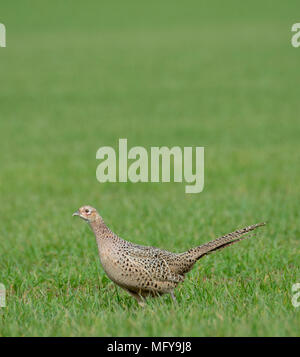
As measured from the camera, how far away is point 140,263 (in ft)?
20.2

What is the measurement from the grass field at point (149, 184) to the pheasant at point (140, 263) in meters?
0.20

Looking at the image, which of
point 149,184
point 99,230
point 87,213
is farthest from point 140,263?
point 149,184

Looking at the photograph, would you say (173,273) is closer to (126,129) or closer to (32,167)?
(32,167)

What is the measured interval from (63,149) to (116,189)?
478 centimetres

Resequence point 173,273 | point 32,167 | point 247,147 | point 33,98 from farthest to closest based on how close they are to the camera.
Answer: point 33,98
point 247,147
point 32,167
point 173,273

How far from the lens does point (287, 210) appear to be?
1145 cm

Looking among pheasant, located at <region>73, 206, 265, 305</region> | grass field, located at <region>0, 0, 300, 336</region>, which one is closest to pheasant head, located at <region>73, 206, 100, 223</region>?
pheasant, located at <region>73, 206, 265, 305</region>

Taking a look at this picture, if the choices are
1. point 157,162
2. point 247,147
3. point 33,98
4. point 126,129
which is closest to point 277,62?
point 33,98

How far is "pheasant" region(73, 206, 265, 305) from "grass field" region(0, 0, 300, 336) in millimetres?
198

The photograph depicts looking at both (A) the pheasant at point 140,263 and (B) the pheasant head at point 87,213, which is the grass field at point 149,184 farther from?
(B) the pheasant head at point 87,213

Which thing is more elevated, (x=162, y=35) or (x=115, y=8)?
(x=115, y=8)

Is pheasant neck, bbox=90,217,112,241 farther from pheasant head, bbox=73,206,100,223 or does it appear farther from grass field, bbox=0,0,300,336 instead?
grass field, bbox=0,0,300,336

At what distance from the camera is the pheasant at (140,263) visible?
6109mm

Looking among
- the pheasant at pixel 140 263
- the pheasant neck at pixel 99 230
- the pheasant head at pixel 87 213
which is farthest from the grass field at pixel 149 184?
the pheasant head at pixel 87 213
